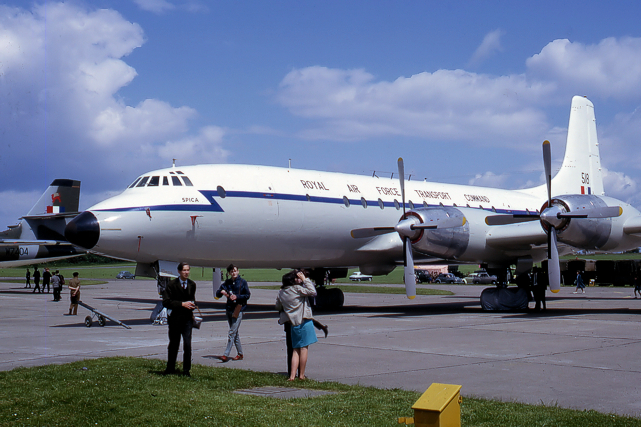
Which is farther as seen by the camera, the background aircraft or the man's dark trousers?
the background aircraft

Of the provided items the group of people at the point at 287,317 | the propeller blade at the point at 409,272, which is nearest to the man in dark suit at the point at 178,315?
the group of people at the point at 287,317

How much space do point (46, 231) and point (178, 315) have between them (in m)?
38.4

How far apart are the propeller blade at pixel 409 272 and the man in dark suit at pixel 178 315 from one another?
10.1 m

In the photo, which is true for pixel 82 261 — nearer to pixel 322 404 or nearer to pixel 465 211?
pixel 465 211

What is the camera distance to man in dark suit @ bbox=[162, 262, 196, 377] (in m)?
9.20

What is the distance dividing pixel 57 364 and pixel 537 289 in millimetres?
15936

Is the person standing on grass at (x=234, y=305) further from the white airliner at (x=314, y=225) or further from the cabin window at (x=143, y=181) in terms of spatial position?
the cabin window at (x=143, y=181)

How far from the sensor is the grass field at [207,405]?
637 centimetres

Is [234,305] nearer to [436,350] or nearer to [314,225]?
[436,350]

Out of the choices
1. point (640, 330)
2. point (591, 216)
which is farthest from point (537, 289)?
point (640, 330)

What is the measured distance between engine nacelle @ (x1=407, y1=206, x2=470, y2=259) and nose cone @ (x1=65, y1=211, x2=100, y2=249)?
9.30 meters

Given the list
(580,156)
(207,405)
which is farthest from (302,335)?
(580,156)

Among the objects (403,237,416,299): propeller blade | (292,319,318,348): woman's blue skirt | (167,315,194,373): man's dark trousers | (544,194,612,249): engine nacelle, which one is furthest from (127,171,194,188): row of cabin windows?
(544,194,612,249): engine nacelle

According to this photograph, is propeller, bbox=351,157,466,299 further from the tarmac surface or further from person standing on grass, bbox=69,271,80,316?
person standing on grass, bbox=69,271,80,316
